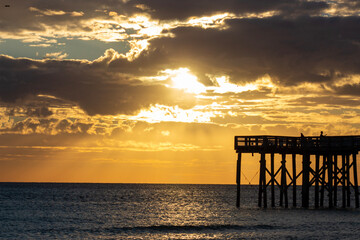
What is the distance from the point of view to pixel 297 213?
50.2 metres

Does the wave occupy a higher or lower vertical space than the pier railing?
lower

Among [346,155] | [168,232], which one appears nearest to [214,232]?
[168,232]

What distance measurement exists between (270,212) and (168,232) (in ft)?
43.4

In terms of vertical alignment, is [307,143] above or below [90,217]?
above

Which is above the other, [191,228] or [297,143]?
[297,143]

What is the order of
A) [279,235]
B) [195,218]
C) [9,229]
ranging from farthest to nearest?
[195,218], [9,229], [279,235]

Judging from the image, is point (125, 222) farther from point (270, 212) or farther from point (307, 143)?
point (307, 143)

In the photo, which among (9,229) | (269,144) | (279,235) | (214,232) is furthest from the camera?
(269,144)

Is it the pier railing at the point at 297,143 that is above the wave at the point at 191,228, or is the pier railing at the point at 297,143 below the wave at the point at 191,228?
above

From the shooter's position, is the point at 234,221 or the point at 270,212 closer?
the point at 234,221

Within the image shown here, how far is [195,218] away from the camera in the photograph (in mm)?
55250

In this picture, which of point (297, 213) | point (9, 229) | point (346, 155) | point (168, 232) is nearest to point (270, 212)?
point (297, 213)

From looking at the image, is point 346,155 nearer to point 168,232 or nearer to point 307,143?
point 307,143

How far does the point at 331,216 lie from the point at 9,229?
1141 inches
